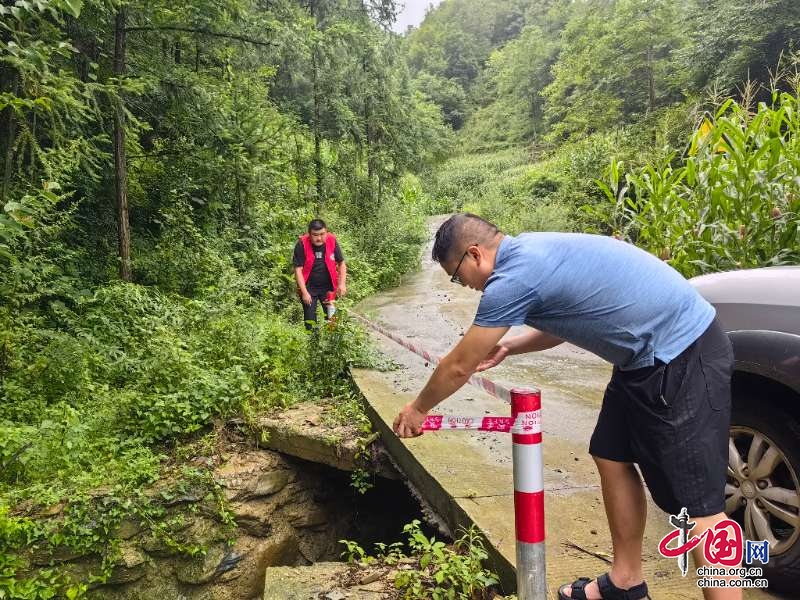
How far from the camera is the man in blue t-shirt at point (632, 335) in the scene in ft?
6.83

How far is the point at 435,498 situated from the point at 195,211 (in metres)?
7.86

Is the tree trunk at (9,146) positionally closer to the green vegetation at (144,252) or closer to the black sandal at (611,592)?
the green vegetation at (144,252)

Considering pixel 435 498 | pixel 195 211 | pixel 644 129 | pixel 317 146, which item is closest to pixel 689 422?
pixel 435 498

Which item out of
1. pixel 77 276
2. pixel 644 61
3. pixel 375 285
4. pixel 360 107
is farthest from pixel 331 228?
pixel 644 61

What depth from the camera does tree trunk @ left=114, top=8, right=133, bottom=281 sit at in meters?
7.61

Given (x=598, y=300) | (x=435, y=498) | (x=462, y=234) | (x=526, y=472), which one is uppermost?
(x=462, y=234)

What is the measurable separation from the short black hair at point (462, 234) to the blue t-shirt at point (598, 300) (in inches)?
4.0

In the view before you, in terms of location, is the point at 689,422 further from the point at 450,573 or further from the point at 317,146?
the point at 317,146

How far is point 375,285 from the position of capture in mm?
13883

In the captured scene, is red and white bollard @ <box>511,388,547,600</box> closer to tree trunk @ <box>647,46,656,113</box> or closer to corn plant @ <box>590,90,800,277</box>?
corn plant @ <box>590,90,800,277</box>

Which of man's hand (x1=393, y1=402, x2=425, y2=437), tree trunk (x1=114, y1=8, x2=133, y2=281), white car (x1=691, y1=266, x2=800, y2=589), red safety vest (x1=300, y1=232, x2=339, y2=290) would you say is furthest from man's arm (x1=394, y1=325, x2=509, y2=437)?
tree trunk (x1=114, y1=8, x2=133, y2=281)

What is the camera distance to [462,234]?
7.45 feet

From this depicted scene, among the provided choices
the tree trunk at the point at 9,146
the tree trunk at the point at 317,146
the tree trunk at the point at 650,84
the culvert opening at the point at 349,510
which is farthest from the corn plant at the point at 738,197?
the tree trunk at the point at 650,84

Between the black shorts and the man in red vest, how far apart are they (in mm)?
5099
